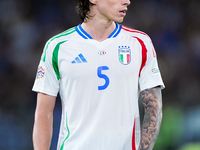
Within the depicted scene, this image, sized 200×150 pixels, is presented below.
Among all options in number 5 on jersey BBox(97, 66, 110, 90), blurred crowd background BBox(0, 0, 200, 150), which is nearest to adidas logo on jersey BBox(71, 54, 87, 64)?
number 5 on jersey BBox(97, 66, 110, 90)

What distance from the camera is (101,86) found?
2.64m

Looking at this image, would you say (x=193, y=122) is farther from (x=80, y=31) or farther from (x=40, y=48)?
(x=80, y=31)

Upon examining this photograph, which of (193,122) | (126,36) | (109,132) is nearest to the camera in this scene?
(109,132)

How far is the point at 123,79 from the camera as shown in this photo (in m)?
2.65

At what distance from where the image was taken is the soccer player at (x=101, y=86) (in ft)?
8.63

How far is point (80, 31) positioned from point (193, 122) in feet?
12.6

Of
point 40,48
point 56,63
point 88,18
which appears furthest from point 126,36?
point 40,48

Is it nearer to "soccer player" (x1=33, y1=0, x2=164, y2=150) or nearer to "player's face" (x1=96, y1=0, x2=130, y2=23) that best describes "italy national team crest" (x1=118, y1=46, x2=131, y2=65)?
"soccer player" (x1=33, y1=0, x2=164, y2=150)

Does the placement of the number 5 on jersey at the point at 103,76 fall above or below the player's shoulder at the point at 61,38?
below

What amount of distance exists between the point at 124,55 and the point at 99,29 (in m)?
0.29

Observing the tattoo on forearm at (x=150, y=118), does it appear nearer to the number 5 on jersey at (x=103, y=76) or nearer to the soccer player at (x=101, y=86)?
the soccer player at (x=101, y=86)

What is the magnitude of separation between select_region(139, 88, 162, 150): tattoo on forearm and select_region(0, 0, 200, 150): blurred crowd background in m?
3.48

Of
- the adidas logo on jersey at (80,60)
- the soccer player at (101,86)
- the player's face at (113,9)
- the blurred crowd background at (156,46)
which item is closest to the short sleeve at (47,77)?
the soccer player at (101,86)

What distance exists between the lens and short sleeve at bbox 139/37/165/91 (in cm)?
272
